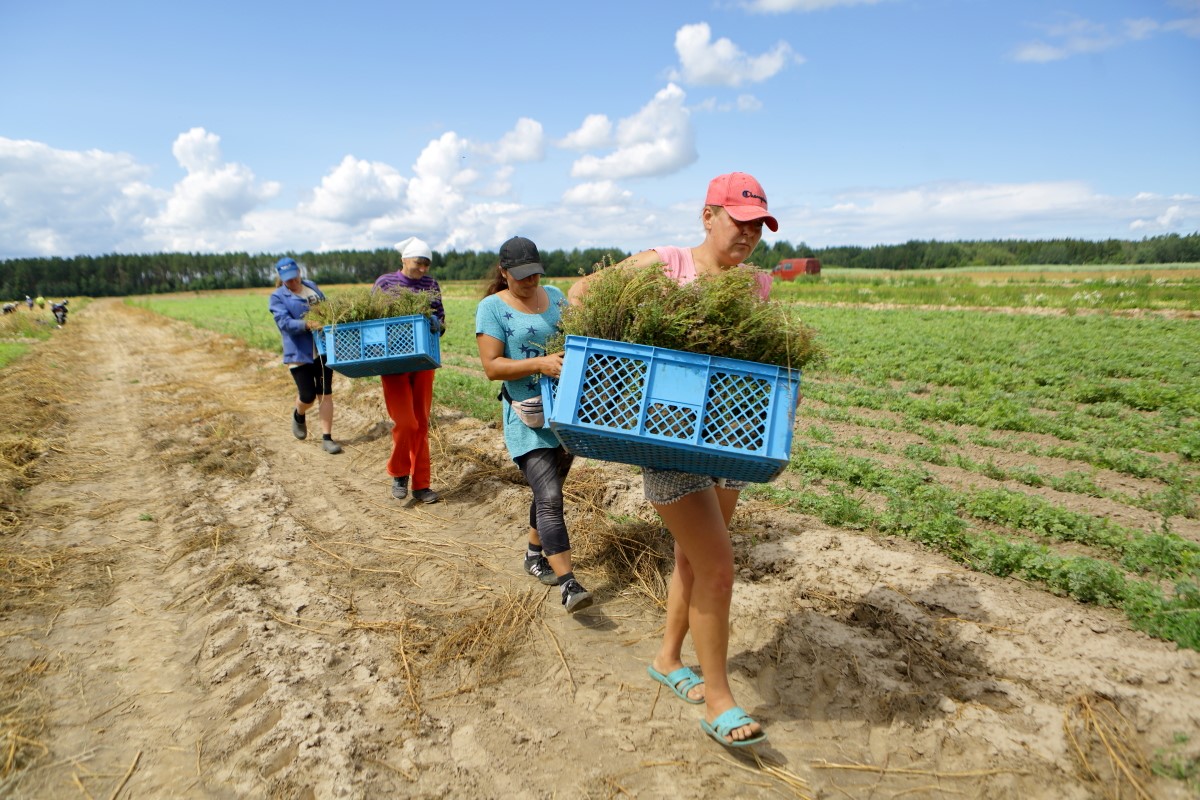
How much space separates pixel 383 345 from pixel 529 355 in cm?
227

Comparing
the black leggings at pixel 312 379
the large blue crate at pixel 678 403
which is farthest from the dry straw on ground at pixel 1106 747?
the black leggings at pixel 312 379

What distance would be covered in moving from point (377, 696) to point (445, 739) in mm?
477

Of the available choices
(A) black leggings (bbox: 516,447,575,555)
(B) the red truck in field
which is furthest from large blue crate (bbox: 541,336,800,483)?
(B) the red truck in field

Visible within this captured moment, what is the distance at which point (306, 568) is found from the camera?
15.1 feet

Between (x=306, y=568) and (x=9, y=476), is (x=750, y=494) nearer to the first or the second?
(x=306, y=568)

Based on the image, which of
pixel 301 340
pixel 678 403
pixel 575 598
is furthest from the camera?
pixel 301 340

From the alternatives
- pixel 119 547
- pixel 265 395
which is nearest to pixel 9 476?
pixel 119 547

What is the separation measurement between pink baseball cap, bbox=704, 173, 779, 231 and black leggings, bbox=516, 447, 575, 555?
1.89m

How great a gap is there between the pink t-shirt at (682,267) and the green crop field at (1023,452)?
90 mm

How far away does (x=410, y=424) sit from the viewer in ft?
19.5

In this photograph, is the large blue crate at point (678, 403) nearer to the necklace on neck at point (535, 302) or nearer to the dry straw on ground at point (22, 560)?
the necklace on neck at point (535, 302)

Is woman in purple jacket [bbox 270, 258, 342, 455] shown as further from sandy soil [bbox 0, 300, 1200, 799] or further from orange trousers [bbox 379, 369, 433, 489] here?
sandy soil [bbox 0, 300, 1200, 799]

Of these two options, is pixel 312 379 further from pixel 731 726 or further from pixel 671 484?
pixel 731 726

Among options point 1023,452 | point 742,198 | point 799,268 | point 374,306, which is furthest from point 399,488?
point 799,268
